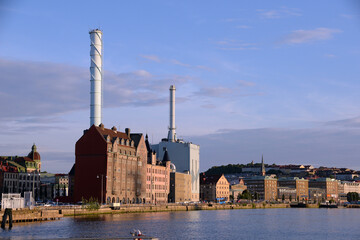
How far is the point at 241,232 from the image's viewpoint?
89000 millimetres

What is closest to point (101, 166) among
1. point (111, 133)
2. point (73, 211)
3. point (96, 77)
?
point (111, 133)

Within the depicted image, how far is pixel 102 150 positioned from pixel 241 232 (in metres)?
68.9

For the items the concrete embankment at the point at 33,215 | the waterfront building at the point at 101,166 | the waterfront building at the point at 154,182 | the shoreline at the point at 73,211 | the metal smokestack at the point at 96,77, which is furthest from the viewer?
the waterfront building at the point at 154,182

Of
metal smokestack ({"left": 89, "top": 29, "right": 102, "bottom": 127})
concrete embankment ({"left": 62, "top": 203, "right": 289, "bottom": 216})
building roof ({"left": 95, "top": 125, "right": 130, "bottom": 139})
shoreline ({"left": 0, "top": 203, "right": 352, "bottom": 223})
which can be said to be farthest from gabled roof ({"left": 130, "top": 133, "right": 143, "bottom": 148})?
concrete embankment ({"left": 62, "top": 203, "right": 289, "bottom": 216})

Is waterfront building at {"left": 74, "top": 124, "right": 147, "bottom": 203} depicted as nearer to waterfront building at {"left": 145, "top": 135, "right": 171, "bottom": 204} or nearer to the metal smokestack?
the metal smokestack

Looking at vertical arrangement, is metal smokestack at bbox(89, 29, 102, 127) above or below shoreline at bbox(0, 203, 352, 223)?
above

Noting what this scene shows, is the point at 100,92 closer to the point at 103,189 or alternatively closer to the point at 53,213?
the point at 103,189

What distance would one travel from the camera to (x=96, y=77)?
175 m

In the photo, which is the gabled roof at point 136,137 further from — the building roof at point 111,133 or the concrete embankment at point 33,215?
the concrete embankment at point 33,215

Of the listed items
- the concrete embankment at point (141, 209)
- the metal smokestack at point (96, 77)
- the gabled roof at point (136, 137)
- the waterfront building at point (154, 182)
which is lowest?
the concrete embankment at point (141, 209)

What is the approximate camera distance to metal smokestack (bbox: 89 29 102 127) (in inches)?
6767

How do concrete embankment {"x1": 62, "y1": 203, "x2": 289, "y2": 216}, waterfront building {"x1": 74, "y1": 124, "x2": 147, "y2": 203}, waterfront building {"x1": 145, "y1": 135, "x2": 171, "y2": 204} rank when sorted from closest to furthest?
1. concrete embankment {"x1": 62, "y1": 203, "x2": 289, "y2": 216}
2. waterfront building {"x1": 74, "y1": 124, "x2": 147, "y2": 203}
3. waterfront building {"x1": 145, "y1": 135, "x2": 171, "y2": 204}

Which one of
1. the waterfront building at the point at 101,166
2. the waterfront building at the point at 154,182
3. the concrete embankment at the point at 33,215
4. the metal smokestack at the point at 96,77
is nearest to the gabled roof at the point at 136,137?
the waterfront building at the point at 101,166

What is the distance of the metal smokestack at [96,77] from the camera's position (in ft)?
564
